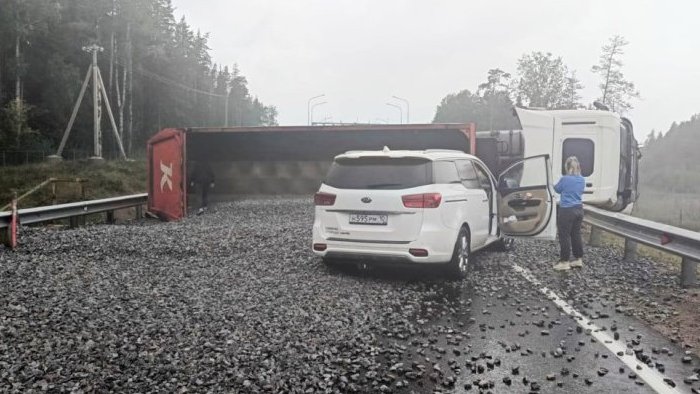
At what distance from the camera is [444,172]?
776 centimetres

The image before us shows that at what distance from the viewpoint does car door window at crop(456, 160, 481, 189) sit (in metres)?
8.24

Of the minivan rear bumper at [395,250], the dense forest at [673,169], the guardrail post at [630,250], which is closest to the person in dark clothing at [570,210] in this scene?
the guardrail post at [630,250]

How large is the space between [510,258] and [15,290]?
7362 millimetres

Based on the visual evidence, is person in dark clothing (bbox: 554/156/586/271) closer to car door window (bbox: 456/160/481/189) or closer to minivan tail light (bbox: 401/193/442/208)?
car door window (bbox: 456/160/481/189)

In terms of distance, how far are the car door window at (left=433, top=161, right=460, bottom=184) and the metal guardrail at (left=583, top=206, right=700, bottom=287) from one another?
9.62 feet

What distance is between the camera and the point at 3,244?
1005 cm

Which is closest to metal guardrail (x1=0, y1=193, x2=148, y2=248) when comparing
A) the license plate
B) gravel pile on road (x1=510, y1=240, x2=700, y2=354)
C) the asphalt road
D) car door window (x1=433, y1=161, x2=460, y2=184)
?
the asphalt road

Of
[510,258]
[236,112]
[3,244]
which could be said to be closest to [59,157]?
[3,244]

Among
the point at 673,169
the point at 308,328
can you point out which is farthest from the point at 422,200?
the point at 673,169

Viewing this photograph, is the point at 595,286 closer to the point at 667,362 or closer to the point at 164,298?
the point at 667,362

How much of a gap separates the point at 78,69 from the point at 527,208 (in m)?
43.0

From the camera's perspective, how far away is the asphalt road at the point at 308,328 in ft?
13.8

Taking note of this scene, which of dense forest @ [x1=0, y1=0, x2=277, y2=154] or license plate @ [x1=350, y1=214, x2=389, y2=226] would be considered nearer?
license plate @ [x1=350, y1=214, x2=389, y2=226]

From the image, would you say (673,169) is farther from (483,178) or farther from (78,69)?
(483,178)
